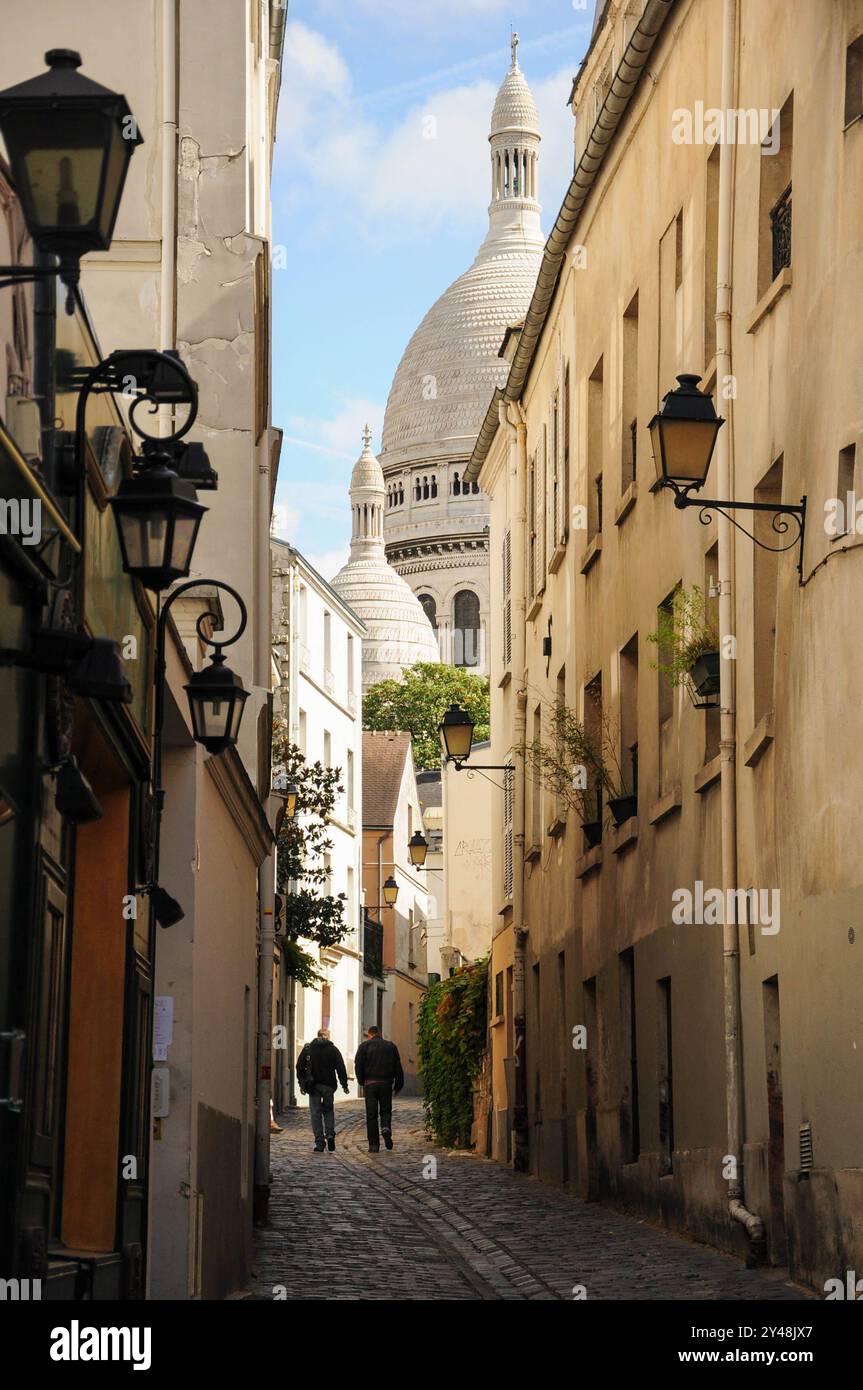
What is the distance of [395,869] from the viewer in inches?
2586

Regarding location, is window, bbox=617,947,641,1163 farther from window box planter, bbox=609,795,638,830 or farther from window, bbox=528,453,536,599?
window, bbox=528,453,536,599

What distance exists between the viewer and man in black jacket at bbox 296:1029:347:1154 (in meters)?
26.0

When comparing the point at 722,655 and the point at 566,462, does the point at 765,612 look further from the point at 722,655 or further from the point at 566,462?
the point at 566,462

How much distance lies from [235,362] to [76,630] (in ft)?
29.3

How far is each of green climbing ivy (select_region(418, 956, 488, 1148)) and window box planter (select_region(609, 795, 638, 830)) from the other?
10.3 metres

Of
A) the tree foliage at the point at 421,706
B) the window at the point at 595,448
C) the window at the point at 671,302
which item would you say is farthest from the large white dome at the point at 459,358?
the window at the point at 671,302

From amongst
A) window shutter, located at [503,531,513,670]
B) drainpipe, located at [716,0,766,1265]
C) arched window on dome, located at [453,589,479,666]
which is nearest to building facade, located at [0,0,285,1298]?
drainpipe, located at [716,0,766,1265]

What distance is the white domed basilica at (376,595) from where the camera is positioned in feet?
422

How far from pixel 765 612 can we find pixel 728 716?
74 centimetres

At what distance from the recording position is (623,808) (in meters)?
18.2

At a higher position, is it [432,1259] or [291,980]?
[291,980]

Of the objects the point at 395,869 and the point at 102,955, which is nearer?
the point at 102,955
